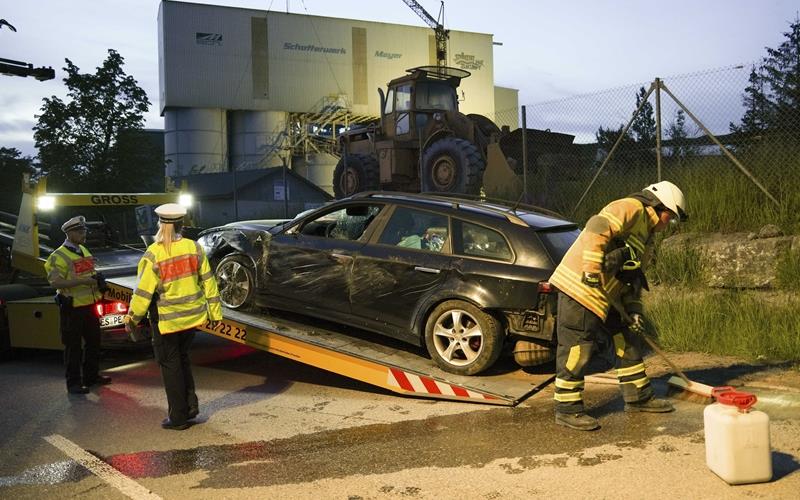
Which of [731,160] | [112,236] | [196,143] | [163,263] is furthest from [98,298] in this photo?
[196,143]

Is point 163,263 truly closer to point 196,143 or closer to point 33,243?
point 33,243

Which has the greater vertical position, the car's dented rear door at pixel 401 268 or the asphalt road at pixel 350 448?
the car's dented rear door at pixel 401 268

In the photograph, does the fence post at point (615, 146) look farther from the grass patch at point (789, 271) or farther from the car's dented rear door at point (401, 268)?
the car's dented rear door at point (401, 268)

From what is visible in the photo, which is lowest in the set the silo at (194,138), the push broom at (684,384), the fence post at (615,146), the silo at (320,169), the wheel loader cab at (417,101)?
the push broom at (684,384)

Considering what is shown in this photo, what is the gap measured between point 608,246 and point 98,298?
460cm

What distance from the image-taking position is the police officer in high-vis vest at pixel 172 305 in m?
5.02

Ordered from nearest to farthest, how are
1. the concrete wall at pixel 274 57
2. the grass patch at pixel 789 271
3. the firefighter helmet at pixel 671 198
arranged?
the firefighter helmet at pixel 671 198 < the grass patch at pixel 789 271 < the concrete wall at pixel 274 57

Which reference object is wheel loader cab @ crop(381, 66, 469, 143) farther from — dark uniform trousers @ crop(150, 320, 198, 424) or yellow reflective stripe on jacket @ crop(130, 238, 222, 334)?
dark uniform trousers @ crop(150, 320, 198, 424)

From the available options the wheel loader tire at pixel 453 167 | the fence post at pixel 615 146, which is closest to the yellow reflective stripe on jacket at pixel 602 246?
the fence post at pixel 615 146

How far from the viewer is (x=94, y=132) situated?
2253 centimetres

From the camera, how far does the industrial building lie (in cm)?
4469

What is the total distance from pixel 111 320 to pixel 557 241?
448 cm

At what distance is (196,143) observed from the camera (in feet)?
148

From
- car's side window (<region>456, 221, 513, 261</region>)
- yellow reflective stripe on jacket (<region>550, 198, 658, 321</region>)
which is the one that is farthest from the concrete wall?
yellow reflective stripe on jacket (<region>550, 198, 658, 321</region>)
